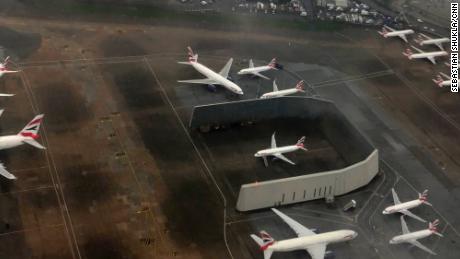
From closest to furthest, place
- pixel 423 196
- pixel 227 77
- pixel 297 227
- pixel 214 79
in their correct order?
pixel 297 227
pixel 423 196
pixel 214 79
pixel 227 77

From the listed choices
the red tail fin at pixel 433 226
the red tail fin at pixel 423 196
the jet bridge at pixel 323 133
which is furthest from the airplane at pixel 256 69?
the red tail fin at pixel 433 226

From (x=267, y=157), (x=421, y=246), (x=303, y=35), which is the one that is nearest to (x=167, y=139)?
(x=267, y=157)

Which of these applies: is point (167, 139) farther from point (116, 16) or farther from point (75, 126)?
point (116, 16)

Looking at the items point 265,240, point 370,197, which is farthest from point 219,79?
point 265,240

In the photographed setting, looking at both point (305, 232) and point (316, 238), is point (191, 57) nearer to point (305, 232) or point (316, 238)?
point (305, 232)

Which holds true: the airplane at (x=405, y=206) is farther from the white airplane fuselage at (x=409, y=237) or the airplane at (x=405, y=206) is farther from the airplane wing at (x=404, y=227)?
the white airplane fuselage at (x=409, y=237)
